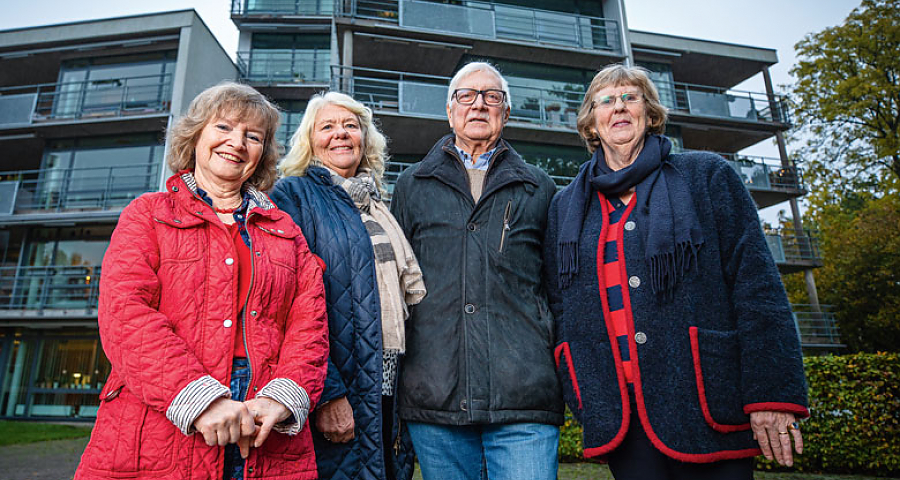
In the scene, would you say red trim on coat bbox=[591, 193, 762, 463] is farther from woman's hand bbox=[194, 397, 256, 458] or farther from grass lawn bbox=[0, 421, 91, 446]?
grass lawn bbox=[0, 421, 91, 446]

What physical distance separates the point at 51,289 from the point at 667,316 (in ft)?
→ 57.1

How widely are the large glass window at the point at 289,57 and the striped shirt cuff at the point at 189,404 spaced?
52.5 feet

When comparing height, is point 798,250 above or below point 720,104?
below

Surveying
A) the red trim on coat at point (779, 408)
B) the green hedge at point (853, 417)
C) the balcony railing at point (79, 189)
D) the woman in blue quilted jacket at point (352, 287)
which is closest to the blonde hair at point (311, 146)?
the woman in blue quilted jacket at point (352, 287)

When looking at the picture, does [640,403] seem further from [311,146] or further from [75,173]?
[75,173]

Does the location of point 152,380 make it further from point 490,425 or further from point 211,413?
point 490,425

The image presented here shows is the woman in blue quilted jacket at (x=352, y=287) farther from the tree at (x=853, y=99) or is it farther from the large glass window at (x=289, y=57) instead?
the tree at (x=853, y=99)

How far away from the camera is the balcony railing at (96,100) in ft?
50.6

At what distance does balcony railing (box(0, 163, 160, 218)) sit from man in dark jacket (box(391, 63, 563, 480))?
47.9ft

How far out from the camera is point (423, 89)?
14234mm

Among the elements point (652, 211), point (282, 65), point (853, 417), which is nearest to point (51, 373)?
point (282, 65)

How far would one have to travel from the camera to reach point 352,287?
7.31 ft

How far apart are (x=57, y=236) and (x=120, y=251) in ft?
57.8

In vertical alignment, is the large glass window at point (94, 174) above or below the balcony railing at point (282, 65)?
below
